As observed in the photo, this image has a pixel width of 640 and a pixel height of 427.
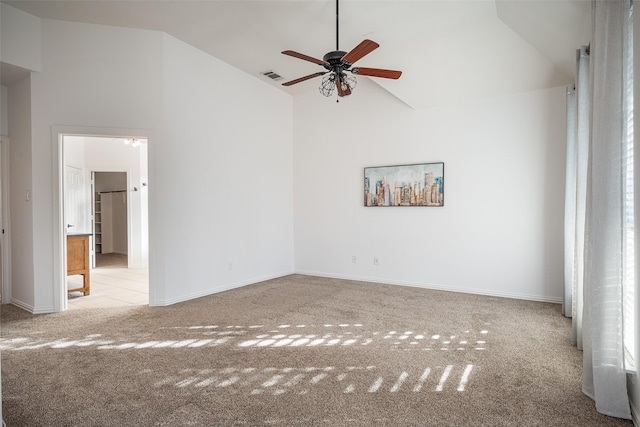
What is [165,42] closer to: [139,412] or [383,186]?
[383,186]

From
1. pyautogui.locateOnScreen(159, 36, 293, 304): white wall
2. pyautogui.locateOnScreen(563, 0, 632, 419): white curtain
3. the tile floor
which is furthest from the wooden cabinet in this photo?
pyautogui.locateOnScreen(563, 0, 632, 419): white curtain

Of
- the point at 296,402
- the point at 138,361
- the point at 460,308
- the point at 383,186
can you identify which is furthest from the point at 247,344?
the point at 383,186

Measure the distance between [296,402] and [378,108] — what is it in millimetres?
4710

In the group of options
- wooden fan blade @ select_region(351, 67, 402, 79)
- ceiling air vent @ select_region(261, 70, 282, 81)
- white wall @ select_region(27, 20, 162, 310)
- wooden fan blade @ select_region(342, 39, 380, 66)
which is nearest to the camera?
wooden fan blade @ select_region(342, 39, 380, 66)

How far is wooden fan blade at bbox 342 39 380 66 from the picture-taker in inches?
115

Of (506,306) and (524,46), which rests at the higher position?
(524,46)

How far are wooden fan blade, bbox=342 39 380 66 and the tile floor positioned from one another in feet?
12.5

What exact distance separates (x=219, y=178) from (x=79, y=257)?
2.27 metres

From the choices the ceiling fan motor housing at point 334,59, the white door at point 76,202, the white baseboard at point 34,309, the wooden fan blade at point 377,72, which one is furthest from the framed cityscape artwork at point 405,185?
the white door at point 76,202

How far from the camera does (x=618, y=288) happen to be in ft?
7.23

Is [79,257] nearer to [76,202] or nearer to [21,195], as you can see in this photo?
[21,195]

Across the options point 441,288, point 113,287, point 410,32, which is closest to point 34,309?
point 113,287

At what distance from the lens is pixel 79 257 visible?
5234mm

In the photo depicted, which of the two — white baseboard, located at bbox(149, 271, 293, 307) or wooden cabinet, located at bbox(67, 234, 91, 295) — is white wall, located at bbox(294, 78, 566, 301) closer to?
white baseboard, located at bbox(149, 271, 293, 307)
